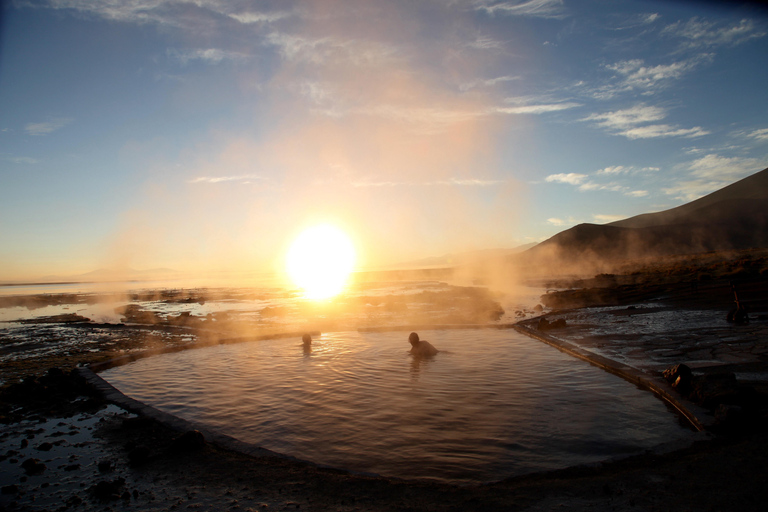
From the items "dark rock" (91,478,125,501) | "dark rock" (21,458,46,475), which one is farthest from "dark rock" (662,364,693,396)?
"dark rock" (21,458,46,475)

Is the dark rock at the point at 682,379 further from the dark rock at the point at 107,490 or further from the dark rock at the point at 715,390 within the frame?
the dark rock at the point at 107,490

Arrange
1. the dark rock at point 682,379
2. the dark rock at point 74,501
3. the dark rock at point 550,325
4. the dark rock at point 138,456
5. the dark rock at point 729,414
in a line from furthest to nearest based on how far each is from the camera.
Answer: the dark rock at point 550,325 → the dark rock at point 682,379 → the dark rock at point 138,456 → the dark rock at point 729,414 → the dark rock at point 74,501

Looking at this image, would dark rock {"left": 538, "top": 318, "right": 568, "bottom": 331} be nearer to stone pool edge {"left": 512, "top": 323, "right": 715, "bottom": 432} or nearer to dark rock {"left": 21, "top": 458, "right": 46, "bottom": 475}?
stone pool edge {"left": 512, "top": 323, "right": 715, "bottom": 432}

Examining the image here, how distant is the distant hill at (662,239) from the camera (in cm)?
8050

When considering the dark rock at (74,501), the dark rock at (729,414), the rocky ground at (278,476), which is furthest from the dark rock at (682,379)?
the dark rock at (74,501)

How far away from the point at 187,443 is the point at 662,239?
352ft

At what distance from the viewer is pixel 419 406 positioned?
7801 millimetres

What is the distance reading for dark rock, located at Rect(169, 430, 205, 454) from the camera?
5.84 meters

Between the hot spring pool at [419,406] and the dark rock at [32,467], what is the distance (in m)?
2.39

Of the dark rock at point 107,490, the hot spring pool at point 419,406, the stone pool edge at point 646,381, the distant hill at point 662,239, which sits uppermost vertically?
the distant hill at point 662,239

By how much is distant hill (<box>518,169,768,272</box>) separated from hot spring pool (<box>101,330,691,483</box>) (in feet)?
223

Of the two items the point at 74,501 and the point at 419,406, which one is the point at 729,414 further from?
the point at 74,501

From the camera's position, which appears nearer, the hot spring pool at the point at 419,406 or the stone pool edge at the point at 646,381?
the hot spring pool at the point at 419,406

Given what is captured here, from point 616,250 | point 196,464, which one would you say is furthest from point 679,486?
point 616,250
